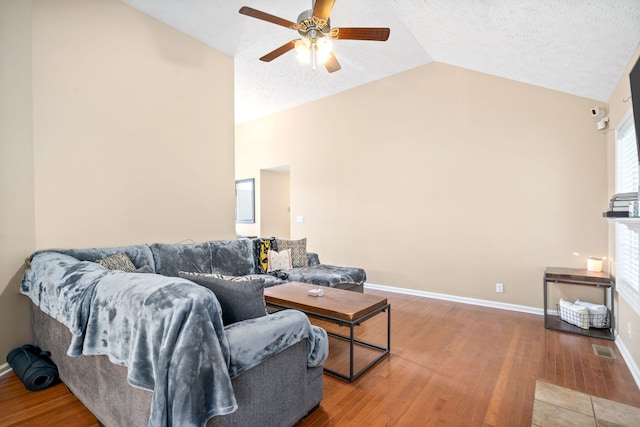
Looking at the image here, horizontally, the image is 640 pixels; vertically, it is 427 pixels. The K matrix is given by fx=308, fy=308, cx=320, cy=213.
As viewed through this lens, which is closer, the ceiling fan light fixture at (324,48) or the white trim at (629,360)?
the white trim at (629,360)

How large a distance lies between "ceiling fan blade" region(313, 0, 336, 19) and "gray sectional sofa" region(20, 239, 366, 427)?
1.95 m

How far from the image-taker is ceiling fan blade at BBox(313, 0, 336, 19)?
7.14 feet

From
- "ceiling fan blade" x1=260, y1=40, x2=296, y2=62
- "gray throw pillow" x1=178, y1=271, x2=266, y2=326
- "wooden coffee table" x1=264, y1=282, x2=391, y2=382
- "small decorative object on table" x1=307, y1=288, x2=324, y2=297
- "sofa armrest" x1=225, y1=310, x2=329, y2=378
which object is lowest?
"wooden coffee table" x1=264, y1=282, x2=391, y2=382

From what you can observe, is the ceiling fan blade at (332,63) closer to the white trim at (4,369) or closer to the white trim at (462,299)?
the white trim at (462,299)

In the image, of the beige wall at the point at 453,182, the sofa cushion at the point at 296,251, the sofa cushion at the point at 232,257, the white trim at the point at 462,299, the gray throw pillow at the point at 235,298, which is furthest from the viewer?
the sofa cushion at the point at 296,251

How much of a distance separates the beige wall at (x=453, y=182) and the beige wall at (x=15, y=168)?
4098mm

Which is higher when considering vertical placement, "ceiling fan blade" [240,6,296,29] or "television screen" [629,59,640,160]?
"ceiling fan blade" [240,6,296,29]

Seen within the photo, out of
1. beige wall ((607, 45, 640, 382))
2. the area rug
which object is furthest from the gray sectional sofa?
beige wall ((607, 45, 640, 382))

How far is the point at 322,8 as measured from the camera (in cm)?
224

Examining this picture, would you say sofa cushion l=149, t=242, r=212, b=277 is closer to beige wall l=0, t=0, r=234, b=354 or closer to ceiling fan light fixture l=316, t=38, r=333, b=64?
beige wall l=0, t=0, r=234, b=354

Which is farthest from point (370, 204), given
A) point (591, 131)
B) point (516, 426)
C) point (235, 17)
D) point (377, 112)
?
point (516, 426)

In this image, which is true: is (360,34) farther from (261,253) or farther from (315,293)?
(261,253)

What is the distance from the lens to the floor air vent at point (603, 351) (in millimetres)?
2723

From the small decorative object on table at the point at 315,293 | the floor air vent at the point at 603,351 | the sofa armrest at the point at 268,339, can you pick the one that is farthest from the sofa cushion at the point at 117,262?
the floor air vent at the point at 603,351
